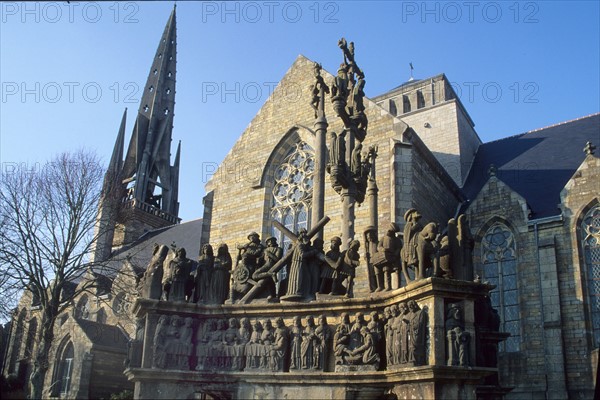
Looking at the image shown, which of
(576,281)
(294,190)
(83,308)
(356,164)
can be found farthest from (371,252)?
(83,308)

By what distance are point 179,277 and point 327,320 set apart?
2.43 m

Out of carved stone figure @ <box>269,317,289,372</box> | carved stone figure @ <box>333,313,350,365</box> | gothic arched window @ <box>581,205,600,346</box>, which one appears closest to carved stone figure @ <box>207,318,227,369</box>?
carved stone figure @ <box>269,317,289,372</box>

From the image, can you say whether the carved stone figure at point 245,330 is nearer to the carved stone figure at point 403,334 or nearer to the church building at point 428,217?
the church building at point 428,217

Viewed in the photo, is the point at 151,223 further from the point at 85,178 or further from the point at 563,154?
the point at 563,154

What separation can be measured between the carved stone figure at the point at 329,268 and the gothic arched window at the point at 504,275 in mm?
9182

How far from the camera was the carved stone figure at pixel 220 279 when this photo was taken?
9.25 meters

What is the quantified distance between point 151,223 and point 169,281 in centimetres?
2978

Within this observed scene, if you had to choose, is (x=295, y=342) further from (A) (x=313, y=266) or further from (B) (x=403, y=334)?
(B) (x=403, y=334)

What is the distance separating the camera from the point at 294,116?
19.5 metres

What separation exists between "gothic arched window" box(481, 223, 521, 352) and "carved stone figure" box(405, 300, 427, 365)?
32.2 feet

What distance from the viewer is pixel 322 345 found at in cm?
828

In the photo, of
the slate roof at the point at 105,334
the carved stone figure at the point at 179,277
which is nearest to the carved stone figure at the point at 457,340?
the carved stone figure at the point at 179,277

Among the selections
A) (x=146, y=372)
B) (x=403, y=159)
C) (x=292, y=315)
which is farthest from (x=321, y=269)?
(x=403, y=159)

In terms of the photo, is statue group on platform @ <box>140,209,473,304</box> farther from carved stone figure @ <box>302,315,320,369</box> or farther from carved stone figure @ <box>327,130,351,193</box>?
carved stone figure @ <box>327,130,351,193</box>
